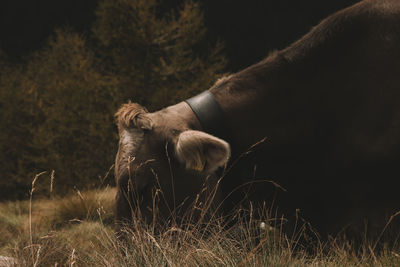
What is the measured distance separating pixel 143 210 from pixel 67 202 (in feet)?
12.0

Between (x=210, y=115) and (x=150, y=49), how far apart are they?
939 centimetres

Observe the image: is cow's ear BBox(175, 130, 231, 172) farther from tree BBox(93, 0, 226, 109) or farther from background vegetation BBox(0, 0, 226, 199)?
tree BBox(93, 0, 226, 109)

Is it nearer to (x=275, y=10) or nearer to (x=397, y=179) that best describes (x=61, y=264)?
(x=397, y=179)

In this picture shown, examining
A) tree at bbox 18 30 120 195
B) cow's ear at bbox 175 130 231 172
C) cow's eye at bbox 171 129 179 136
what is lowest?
tree at bbox 18 30 120 195

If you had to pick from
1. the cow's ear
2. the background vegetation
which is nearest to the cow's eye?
the cow's ear

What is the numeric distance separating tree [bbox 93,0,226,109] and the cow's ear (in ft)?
27.9

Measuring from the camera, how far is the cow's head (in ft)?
8.57

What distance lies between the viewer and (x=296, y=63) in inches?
113

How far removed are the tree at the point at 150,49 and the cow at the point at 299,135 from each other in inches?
322

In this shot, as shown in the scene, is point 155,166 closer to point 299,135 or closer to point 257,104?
point 257,104

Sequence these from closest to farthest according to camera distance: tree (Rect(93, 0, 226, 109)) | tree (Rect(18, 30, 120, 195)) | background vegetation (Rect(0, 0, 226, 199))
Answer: tree (Rect(18, 30, 120, 195)), background vegetation (Rect(0, 0, 226, 199)), tree (Rect(93, 0, 226, 109))

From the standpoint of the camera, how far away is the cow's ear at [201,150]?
244 cm

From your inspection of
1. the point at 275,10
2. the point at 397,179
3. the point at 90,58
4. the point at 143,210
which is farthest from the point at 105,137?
the point at 275,10

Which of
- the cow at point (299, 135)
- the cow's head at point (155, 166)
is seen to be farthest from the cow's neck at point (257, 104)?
the cow's head at point (155, 166)
